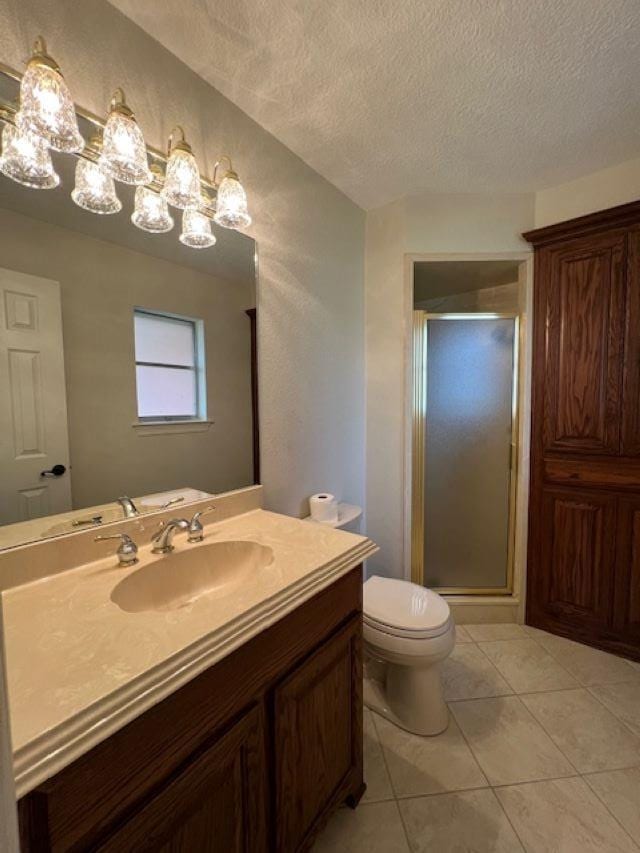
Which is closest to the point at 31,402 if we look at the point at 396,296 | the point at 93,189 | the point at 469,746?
the point at 93,189

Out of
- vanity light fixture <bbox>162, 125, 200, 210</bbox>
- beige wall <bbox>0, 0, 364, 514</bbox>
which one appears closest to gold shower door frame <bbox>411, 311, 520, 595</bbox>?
beige wall <bbox>0, 0, 364, 514</bbox>

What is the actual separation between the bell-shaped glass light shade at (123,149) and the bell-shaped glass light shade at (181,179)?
0.09 metres

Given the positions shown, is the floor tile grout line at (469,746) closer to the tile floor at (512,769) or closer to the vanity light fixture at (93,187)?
the tile floor at (512,769)

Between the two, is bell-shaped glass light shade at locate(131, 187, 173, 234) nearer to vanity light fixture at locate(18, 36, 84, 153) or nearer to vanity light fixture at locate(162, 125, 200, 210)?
vanity light fixture at locate(162, 125, 200, 210)

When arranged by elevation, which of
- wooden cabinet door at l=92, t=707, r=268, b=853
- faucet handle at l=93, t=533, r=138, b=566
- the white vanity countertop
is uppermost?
faucet handle at l=93, t=533, r=138, b=566

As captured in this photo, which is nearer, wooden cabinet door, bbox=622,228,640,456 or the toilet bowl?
the toilet bowl

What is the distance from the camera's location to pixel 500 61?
3.99ft

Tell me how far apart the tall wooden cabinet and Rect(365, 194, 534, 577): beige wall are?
0.21 meters

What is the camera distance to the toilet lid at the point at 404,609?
53.2 inches

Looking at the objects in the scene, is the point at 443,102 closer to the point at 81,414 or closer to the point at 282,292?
the point at 282,292

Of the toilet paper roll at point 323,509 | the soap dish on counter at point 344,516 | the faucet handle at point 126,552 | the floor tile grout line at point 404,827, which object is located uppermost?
the faucet handle at point 126,552

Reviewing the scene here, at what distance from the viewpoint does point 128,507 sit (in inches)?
42.8

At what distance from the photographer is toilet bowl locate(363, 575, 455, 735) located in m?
1.34

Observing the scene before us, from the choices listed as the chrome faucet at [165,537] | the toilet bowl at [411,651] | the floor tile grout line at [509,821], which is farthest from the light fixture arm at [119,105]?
the floor tile grout line at [509,821]
